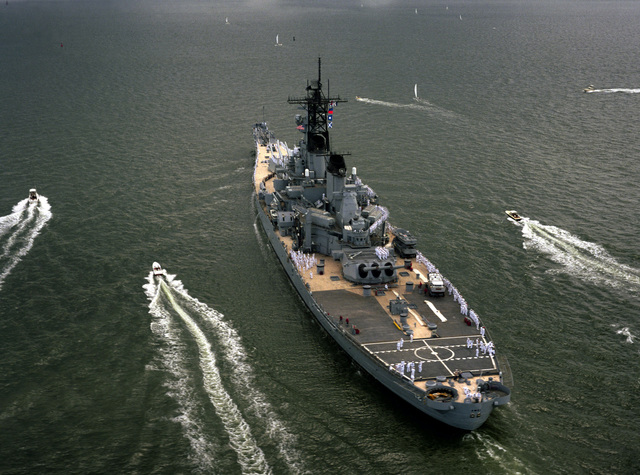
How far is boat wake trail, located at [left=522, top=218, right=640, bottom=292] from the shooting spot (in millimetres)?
62406

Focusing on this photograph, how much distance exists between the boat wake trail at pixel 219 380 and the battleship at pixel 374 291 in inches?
340

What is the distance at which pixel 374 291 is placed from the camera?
2245 inches

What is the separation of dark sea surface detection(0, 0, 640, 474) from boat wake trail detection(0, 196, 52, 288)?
1.02 ft

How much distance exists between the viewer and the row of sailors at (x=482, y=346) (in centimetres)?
4744

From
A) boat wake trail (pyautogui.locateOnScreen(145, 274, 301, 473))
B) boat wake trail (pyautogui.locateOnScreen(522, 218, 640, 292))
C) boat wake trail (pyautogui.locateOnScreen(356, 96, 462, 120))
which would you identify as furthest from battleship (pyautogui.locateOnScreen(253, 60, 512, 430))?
boat wake trail (pyautogui.locateOnScreen(356, 96, 462, 120))

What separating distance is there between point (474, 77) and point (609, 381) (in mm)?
108035

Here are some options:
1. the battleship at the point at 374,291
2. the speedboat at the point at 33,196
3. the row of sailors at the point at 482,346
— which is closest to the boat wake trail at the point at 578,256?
the battleship at the point at 374,291

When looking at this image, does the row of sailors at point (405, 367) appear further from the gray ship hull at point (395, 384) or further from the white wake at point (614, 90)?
the white wake at point (614, 90)

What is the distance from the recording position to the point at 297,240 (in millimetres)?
65812

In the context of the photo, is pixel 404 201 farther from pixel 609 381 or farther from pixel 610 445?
pixel 610 445

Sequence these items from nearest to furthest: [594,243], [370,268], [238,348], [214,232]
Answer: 1. [238,348]
2. [370,268]
3. [594,243]
4. [214,232]

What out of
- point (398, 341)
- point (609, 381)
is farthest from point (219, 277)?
point (609, 381)

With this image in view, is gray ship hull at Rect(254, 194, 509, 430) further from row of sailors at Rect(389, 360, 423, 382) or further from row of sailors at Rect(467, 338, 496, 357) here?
row of sailors at Rect(467, 338, 496, 357)

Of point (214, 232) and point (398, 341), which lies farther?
point (214, 232)
